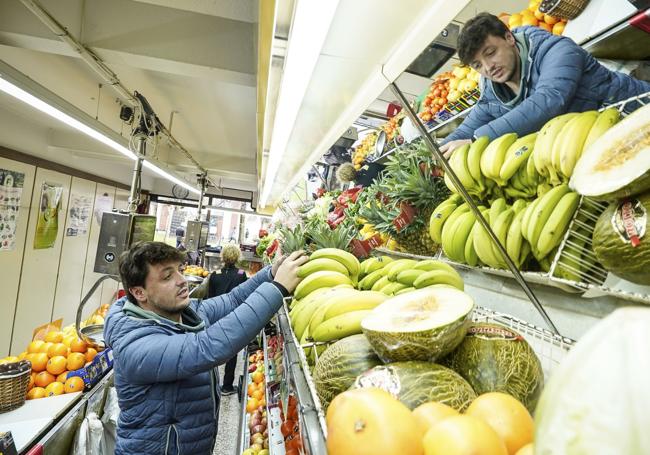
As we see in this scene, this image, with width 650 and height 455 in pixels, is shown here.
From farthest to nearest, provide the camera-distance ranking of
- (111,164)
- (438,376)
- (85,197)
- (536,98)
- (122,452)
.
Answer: (111,164) < (85,197) < (122,452) < (536,98) < (438,376)

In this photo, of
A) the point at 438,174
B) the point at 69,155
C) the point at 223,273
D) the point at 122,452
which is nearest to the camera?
the point at 438,174

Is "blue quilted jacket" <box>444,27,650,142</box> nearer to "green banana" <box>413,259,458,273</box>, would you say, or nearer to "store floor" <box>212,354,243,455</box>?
"green banana" <box>413,259,458,273</box>

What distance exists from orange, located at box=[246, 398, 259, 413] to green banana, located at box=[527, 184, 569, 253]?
8.33ft

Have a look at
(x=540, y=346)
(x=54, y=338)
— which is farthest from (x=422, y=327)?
(x=54, y=338)

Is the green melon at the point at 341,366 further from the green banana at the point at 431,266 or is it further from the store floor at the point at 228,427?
the store floor at the point at 228,427

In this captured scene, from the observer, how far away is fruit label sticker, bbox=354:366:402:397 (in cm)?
58

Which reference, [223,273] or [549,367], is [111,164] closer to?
[223,273]

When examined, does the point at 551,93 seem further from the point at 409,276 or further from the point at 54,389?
the point at 54,389

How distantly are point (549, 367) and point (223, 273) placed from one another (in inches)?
182

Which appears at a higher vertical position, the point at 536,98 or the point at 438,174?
the point at 536,98

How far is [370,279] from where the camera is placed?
1.33m

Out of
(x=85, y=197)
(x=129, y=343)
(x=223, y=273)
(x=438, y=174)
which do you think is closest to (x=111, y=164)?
(x=85, y=197)

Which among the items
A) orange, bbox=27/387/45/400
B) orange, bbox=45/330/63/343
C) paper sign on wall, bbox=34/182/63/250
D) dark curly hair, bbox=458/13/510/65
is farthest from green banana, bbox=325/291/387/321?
paper sign on wall, bbox=34/182/63/250

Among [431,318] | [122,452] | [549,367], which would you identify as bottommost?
[122,452]
